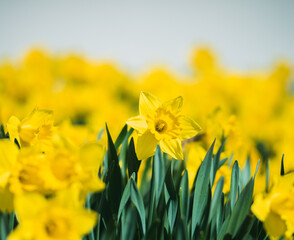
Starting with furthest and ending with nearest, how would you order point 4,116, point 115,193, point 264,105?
point 264,105 < point 4,116 < point 115,193

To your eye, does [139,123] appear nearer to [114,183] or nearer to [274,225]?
[114,183]

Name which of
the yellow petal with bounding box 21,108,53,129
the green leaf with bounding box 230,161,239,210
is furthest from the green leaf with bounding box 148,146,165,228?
the yellow petal with bounding box 21,108,53,129

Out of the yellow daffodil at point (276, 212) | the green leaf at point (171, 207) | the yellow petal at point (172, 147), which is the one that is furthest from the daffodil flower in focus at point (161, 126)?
the yellow daffodil at point (276, 212)

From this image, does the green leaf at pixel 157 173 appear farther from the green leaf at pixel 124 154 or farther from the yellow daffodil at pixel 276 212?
the yellow daffodil at pixel 276 212

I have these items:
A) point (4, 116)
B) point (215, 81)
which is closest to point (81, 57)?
point (215, 81)

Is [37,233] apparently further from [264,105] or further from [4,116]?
[264,105]

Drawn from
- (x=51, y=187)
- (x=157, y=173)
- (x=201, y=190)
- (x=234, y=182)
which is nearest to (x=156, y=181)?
(x=157, y=173)
